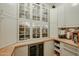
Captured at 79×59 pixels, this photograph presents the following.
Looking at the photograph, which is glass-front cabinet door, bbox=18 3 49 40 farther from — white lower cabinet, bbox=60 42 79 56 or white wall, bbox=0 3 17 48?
white lower cabinet, bbox=60 42 79 56

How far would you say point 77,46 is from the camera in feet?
4.42

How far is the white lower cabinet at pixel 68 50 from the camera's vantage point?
136cm

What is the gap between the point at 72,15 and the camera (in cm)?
147

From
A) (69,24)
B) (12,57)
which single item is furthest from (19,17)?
(69,24)

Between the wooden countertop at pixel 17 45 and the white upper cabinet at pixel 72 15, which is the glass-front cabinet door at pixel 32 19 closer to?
the wooden countertop at pixel 17 45

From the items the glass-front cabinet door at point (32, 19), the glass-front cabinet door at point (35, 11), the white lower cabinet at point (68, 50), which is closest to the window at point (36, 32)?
the glass-front cabinet door at point (32, 19)

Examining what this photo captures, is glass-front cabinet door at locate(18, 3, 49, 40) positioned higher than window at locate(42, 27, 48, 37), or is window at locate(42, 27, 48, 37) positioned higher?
glass-front cabinet door at locate(18, 3, 49, 40)

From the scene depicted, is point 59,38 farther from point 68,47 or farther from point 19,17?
point 19,17

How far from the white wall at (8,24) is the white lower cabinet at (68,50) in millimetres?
671

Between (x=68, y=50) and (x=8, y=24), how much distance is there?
889 mm

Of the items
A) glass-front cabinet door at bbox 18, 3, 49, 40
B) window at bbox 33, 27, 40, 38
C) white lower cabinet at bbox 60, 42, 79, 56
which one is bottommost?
white lower cabinet at bbox 60, 42, 79, 56

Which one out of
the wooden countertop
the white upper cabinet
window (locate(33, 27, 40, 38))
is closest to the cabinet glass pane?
window (locate(33, 27, 40, 38))

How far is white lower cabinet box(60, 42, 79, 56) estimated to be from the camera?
4.47 feet

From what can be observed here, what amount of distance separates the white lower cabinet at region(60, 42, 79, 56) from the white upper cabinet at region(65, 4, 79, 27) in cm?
30
